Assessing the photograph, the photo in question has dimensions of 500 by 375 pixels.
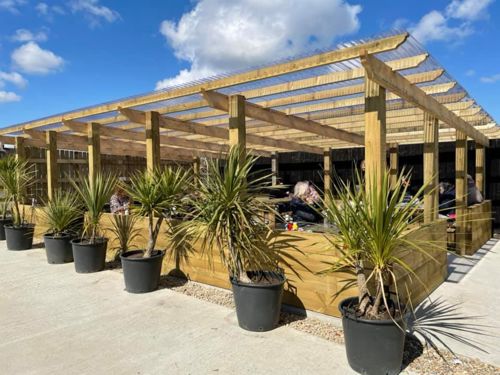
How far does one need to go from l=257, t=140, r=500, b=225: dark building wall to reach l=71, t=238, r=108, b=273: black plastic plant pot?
3.67 meters

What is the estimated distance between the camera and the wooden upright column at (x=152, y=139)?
4727 mm

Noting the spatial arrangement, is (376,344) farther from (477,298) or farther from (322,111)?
(322,111)

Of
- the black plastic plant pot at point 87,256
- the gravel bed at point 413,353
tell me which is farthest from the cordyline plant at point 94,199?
the gravel bed at point 413,353

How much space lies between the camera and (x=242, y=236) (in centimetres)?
295

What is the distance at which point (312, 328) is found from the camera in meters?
2.79

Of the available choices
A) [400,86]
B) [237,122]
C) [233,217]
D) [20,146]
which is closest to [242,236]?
[233,217]

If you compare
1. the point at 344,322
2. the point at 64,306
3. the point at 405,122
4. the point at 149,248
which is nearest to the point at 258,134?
the point at 405,122

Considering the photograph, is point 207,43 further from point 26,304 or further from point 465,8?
point 26,304

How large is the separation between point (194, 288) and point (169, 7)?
7.00 metres

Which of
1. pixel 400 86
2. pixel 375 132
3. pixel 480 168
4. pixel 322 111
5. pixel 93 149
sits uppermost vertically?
pixel 322 111

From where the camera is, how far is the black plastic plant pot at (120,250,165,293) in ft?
12.0

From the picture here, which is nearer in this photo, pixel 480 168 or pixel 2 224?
pixel 480 168

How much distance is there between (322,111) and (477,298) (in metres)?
3.38

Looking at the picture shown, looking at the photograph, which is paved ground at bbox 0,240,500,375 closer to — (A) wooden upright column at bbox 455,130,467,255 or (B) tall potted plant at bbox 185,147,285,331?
(B) tall potted plant at bbox 185,147,285,331
